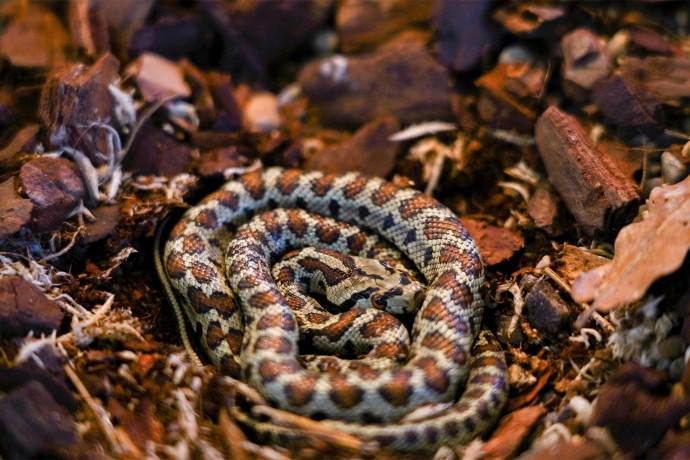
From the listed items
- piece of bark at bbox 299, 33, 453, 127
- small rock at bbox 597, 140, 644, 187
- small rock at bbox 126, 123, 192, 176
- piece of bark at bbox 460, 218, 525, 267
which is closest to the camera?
small rock at bbox 597, 140, 644, 187

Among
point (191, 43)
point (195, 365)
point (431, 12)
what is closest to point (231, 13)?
point (191, 43)

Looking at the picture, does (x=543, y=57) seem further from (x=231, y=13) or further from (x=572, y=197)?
(x=231, y=13)

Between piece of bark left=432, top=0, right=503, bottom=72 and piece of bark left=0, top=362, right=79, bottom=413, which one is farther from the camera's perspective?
piece of bark left=432, top=0, right=503, bottom=72

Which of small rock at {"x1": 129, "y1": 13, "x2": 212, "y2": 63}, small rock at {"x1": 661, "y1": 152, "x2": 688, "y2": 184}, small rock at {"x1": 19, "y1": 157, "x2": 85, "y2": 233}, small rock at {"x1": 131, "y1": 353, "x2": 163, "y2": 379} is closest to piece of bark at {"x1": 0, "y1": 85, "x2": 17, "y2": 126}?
small rock at {"x1": 19, "y1": 157, "x2": 85, "y2": 233}

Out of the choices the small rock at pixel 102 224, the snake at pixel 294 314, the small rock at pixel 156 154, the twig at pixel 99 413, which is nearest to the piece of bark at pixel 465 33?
the snake at pixel 294 314

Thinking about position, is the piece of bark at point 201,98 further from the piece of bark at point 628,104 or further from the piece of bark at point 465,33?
the piece of bark at point 628,104

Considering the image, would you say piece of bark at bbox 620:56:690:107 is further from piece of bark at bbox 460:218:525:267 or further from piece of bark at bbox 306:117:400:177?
piece of bark at bbox 306:117:400:177
